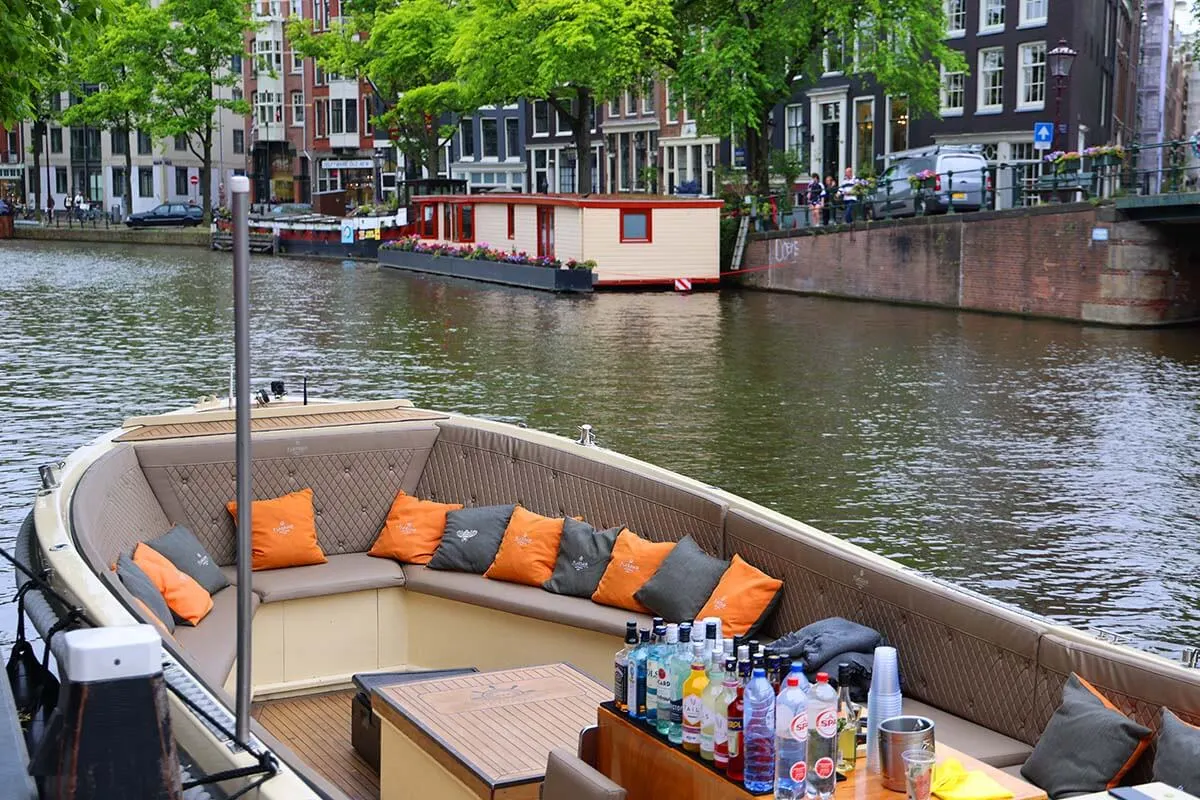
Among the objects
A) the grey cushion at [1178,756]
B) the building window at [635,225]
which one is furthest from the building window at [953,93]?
the grey cushion at [1178,756]

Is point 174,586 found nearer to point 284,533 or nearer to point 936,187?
point 284,533

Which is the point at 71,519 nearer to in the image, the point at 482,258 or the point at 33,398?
the point at 33,398

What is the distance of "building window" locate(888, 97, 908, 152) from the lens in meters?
42.3

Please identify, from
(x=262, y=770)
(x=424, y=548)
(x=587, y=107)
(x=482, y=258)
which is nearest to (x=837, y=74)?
(x=587, y=107)

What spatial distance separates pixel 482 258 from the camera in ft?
128

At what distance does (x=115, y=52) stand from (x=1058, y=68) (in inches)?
1571

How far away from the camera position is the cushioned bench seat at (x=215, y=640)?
670 cm

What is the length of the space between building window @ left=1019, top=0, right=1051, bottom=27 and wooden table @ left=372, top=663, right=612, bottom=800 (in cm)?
3588

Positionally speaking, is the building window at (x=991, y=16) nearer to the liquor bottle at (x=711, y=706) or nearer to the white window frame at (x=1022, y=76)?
the white window frame at (x=1022, y=76)

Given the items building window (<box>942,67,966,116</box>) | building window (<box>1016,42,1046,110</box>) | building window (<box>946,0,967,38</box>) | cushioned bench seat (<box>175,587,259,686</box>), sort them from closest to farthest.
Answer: cushioned bench seat (<box>175,587,259,686</box>)
building window (<box>1016,42,1046,110</box>)
building window (<box>946,0,967,38</box>)
building window (<box>942,67,966,116</box>)

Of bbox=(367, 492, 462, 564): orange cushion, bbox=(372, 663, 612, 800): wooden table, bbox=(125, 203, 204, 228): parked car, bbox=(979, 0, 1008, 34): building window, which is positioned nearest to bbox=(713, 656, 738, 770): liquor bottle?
bbox=(372, 663, 612, 800): wooden table

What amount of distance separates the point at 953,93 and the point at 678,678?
128 ft

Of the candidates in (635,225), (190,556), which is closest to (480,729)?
(190,556)

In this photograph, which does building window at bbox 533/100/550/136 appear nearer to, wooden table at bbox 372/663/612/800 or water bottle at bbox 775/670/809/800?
wooden table at bbox 372/663/612/800
